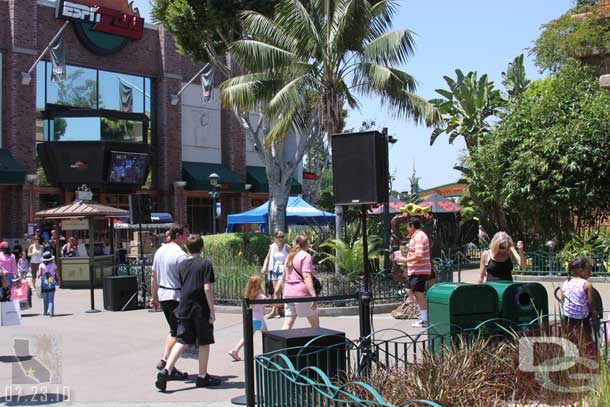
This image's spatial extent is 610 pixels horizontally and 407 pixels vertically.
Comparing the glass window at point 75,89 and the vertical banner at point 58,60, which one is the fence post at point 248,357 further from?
the glass window at point 75,89

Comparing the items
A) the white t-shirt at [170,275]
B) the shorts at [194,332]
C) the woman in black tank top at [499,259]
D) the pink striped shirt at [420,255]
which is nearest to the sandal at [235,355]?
the white t-shirt at [170,275]

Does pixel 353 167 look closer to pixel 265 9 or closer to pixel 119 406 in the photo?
pixel 119 406

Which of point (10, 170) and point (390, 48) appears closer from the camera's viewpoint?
point (390, 48)

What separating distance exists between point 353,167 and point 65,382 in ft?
13.7

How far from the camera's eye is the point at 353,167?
7676mm

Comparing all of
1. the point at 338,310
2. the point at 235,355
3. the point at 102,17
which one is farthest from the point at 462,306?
the point at 102,17

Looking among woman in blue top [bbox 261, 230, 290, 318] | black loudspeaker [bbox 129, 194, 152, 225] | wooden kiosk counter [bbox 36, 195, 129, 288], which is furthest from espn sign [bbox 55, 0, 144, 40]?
woman in blue top [bbox 261, 230, 290, 318]

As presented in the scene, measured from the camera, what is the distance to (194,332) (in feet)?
24.3

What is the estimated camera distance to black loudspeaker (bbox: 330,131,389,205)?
7516mm

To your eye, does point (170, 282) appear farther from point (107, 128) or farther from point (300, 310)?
point (107, 128)

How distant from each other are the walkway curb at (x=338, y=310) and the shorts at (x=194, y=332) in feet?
19.3

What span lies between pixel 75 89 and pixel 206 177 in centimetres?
826

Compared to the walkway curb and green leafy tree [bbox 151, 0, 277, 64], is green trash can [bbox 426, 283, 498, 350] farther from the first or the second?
green leafy tree [bbox 151, 0, 277, 64]

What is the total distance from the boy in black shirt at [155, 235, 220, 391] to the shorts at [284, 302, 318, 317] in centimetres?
181
